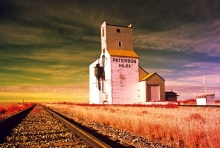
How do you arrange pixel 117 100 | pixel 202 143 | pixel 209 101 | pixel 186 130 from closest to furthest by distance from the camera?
pixel 202 143, pixel 186 130, pixel 209 101, pixel 117 100

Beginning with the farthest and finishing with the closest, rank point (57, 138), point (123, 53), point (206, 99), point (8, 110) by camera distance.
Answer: point (123, 53) → point (206, 99) → point (8, 110) → point (57, 138)

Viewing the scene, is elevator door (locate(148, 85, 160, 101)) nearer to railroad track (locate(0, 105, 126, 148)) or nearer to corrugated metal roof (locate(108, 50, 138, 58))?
corrugated metal roof (locate(108, 50, 138, 58))

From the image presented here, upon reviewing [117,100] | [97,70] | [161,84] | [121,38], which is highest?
[121,38]

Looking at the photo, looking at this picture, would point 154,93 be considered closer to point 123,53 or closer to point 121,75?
point 121,75

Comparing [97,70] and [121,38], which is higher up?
[121,38]

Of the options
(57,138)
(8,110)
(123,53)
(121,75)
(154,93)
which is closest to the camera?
(57,138)

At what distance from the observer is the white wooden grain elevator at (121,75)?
127 feet

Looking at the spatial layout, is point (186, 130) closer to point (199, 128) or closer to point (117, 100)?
point (199, 128)

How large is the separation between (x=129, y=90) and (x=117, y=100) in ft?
10.5

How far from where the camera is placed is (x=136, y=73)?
40.8 meters

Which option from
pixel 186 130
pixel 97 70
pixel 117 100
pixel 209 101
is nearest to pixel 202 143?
pixel 186 130

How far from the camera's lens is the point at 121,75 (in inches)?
1555

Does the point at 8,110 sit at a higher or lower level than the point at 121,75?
lower

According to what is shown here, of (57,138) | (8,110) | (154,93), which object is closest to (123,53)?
(154,93)
